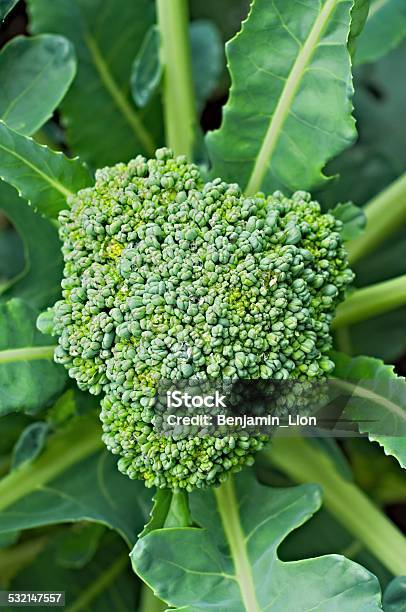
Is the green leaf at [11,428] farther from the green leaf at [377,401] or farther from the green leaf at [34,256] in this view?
the green leaf at [377,401]

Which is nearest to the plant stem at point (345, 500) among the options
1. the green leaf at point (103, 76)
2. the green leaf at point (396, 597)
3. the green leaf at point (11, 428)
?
the green leaf at point (396, 597)

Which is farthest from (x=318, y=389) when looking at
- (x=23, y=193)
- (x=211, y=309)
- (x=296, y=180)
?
(x=23, y=193)

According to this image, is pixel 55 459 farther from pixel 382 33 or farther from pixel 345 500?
pixel 382 33

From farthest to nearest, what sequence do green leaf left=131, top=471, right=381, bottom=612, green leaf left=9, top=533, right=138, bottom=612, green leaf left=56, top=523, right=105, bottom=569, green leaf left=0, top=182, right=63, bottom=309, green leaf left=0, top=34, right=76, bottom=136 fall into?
green leaf left=9, top=533, right=138, bottom=612
green leaf left=56, top=523, right=105, bottom=569
green leaf left=0, top=182, right=63, bottom=309
green leaf left=0, top=34, right=76, bottom=136
green leaf left=131, top=471, right=381, bottom=612

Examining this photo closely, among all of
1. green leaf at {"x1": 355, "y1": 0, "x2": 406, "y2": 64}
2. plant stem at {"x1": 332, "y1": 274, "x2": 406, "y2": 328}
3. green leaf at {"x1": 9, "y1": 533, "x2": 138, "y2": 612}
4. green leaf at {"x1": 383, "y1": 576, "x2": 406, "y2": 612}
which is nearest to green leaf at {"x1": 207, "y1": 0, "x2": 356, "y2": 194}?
plant stem at {"x1": 332, "y1": 274, "x2": 406, "y2": 328}

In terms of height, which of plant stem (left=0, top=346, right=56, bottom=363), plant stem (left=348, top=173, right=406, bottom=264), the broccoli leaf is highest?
plant stem (left=348, top=173, right=406, bottom=264)

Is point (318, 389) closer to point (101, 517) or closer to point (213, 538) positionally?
point (213, 538)

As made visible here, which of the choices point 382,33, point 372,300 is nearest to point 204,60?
point 382,33

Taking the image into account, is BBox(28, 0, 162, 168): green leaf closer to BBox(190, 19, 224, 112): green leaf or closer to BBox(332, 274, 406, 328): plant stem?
BBox(190, 19, 224, 112): green leaf

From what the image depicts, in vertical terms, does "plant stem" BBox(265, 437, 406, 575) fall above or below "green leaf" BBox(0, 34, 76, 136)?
below
